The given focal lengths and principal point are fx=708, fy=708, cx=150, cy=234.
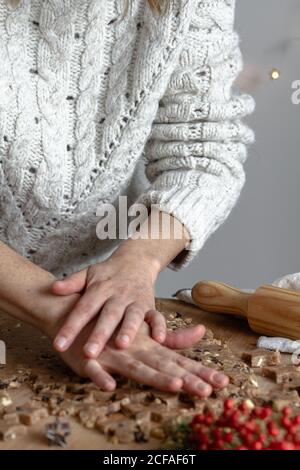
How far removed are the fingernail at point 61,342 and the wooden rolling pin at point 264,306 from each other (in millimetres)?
336

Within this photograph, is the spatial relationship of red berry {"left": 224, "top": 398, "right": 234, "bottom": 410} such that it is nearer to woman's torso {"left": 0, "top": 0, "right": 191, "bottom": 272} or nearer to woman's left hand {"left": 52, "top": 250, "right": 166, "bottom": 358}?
woman's left hand {"left": 52, "top": 250, "right": 166, "bottom": 358}

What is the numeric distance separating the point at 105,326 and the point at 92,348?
0.14ft

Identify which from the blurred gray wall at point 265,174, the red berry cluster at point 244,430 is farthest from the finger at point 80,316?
the blurred gray wall at point 265,174

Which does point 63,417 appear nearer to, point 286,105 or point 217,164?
point 217,164

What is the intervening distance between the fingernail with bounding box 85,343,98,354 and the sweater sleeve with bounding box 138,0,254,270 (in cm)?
36

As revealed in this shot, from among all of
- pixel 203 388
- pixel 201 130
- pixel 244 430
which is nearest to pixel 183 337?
pixel 203 388

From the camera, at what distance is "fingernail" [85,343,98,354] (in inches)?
34.7

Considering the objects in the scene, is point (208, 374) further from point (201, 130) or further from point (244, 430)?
point (201, 130)

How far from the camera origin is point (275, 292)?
1.09 m

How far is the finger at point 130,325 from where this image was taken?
2.93 ft

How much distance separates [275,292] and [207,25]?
49cm

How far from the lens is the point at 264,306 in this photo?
3.58ft

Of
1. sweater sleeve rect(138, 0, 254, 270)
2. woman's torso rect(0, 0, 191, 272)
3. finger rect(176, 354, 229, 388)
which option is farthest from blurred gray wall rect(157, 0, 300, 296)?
finger rect(176, 354, 229, 388)

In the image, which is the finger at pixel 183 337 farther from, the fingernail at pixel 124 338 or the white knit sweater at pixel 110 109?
the white knit sweater at pixel 110 109
